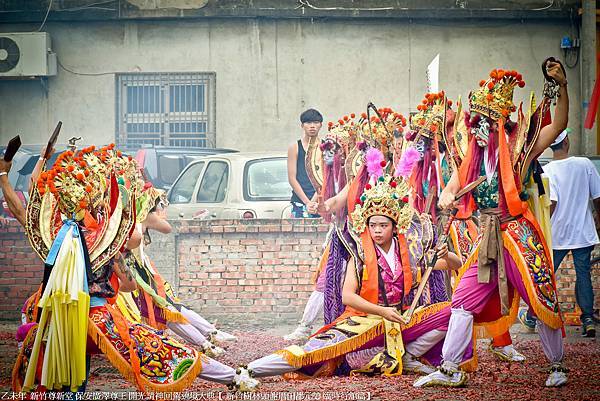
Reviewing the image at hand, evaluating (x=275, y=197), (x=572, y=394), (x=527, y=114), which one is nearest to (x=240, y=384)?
(x=572, y=394)

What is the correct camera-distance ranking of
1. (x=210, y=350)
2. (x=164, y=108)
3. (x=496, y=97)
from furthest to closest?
(x=164, y=108), (x=210, y=350), (x=496, y=97)

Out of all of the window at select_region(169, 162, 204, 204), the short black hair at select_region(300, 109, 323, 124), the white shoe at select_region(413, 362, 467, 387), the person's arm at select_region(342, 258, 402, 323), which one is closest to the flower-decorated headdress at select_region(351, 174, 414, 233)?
the person's arm at select_region(342, 258, 402, 323)

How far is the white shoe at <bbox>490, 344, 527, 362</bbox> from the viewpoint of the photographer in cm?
756

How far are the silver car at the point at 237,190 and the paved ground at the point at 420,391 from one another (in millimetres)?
3475

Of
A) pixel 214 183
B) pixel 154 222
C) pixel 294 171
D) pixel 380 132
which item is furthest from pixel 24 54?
pixel 154 222

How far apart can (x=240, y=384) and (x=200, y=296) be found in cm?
464

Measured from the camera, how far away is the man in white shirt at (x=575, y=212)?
353 inches

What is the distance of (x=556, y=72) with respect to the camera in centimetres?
629

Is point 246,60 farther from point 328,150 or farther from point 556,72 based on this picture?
point 556,72

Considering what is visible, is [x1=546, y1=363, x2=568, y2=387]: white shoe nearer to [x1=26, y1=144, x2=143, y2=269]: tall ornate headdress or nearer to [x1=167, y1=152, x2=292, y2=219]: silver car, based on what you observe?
[x1=26, y1=144, x2=143, y2=269]: tall ornate headdress

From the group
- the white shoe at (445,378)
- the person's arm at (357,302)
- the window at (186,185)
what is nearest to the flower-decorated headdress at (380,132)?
the person's arm at (357,302)

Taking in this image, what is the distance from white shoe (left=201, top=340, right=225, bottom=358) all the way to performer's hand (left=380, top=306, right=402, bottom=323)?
5.55ft

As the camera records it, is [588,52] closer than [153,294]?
No

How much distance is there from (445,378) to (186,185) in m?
5.91
